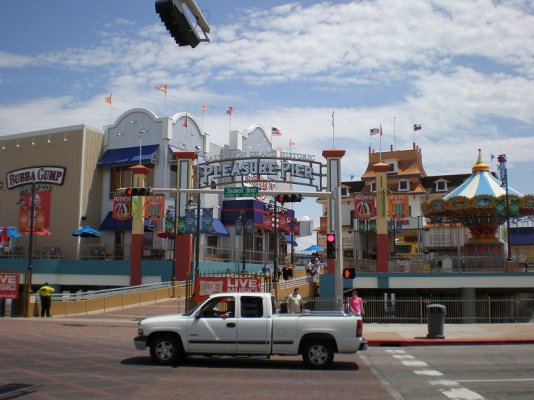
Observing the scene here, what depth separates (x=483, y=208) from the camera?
127 ft

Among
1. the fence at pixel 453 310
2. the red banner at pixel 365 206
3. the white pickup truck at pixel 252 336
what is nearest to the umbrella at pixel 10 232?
the fence at pixel 453 310

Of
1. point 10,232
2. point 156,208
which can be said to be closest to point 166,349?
point 156,208

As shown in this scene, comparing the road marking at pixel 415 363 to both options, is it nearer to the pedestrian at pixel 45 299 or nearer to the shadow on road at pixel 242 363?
the shadow on road at pixel 242 363

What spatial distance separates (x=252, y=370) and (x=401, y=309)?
21.4m

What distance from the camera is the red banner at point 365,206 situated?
39338 mm

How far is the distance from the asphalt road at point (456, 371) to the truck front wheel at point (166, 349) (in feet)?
15.2

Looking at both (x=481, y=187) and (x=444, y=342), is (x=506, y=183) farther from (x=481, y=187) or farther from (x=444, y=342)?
(x=444, y=342)

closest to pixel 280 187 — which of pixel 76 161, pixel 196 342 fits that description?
pixel 76 161

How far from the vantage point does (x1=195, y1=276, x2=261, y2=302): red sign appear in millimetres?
26812

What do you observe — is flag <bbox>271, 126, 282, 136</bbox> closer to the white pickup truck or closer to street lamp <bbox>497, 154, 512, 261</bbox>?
street lamp <bbox>497, 154, 512, 261</bbox>

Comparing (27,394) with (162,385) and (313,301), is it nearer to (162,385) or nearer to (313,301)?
(162,385)

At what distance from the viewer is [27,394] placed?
36.0 feet

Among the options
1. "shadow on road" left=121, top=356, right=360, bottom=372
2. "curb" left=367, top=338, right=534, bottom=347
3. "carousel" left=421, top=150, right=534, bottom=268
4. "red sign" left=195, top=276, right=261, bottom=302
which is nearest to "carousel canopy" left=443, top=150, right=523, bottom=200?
"carousel" left=421, top=150, right=534, bottom=268

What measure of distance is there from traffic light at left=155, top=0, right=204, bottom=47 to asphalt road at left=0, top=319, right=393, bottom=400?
6.01 meters
